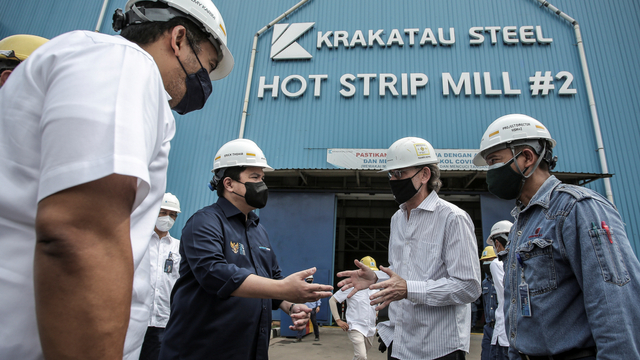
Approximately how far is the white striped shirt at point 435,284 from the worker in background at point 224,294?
902 mm

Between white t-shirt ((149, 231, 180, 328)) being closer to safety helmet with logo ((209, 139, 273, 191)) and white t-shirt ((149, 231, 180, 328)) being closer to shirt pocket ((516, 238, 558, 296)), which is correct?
safety helmet with logo ((209, 139, 273, 191))

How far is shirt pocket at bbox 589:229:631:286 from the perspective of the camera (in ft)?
4.98

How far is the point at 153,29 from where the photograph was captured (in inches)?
45.5

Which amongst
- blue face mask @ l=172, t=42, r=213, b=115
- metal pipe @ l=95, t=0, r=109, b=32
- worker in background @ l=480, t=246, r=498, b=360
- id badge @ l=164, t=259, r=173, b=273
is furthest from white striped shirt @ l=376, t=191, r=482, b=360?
metal pipe @ l=95, t=0, r=109, b=32

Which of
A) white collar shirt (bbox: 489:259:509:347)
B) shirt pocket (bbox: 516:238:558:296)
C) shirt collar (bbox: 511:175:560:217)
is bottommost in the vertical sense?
white collar shirt (bbox: 489:259:509:347)

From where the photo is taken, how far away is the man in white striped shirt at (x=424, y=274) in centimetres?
248

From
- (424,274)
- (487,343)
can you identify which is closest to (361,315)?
(487,343)

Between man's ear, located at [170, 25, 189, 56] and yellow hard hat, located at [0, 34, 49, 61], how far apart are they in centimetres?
197

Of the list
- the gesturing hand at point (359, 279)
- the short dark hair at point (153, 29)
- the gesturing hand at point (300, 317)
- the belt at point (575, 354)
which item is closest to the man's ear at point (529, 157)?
the belt at point (575, 354)

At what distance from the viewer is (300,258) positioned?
33.6 feet

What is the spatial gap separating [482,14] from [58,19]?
16109mm

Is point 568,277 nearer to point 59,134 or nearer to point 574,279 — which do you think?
point 574,279

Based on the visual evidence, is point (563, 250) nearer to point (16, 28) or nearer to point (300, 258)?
point (300, 258)

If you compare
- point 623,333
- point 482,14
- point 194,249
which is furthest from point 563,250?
point 482,14
